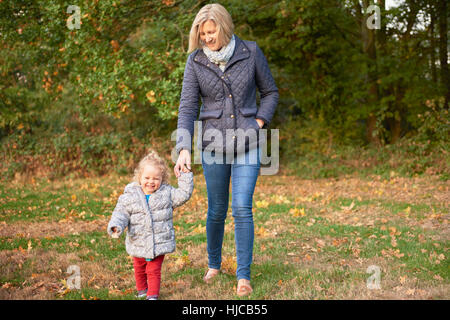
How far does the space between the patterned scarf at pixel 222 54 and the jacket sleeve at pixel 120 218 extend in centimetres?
A: 123

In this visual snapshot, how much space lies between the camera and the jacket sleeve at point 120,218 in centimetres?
317

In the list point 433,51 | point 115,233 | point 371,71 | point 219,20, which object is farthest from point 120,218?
point 433,51

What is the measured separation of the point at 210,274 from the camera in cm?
398

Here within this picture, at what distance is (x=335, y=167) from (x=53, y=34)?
26.2ft

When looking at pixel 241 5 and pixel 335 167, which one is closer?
pixel 241 5

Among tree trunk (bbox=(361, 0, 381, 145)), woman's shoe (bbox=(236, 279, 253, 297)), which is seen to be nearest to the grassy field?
woman's shoe (bbox=(236, 279, 253, 297))

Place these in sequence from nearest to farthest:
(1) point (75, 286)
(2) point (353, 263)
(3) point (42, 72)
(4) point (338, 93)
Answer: (1) point (75, 286)
(2) point (353, 263)
(3) point (42, 72)
(4) point (338, 93)

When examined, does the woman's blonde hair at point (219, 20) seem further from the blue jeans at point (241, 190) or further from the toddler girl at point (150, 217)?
the toddler girl at point (150, 217)

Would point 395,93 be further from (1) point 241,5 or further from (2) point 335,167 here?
(1) point 241,5

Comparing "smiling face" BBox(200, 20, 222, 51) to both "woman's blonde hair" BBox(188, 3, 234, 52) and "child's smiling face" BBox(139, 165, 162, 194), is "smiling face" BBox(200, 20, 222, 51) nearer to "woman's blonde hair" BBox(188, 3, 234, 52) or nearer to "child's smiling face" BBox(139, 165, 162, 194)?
"woman's blonde hair" BBox(188, 3, 234, 52)

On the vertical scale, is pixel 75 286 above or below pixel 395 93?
below

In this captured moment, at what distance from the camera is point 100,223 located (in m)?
6.80
